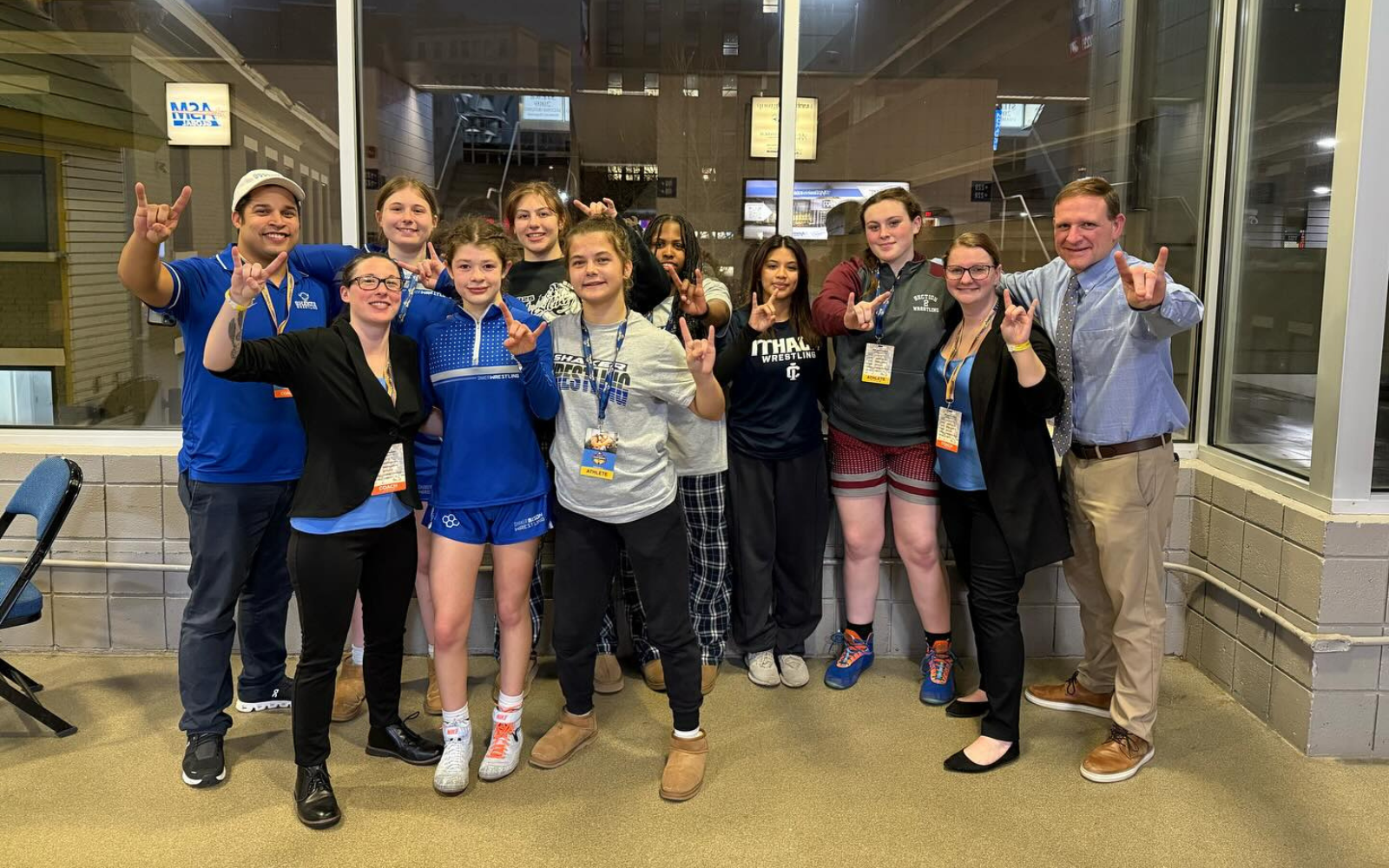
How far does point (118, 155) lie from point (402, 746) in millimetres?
2446

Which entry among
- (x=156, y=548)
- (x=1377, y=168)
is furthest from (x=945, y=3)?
Answer: (x=156, y=548)

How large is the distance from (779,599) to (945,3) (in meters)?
2.36

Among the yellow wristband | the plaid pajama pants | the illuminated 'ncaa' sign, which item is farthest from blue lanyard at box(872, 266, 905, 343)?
the illuminated 'ncaa' sign

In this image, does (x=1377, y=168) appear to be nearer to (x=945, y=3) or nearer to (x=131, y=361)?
(x=945, y=3)

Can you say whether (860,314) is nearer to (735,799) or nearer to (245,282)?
(735,799)

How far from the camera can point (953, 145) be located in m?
3.62

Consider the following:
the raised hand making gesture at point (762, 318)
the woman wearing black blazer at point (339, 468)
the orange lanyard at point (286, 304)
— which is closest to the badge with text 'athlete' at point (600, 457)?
the woman wearing black blazer at point (339, 468)

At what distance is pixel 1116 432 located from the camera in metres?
2.60

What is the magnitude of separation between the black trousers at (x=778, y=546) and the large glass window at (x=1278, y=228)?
150cm

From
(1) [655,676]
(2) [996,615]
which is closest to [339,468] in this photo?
(1) [655,676]

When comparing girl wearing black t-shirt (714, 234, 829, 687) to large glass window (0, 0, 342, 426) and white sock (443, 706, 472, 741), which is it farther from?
large glass window (0, 0, 342, 426)

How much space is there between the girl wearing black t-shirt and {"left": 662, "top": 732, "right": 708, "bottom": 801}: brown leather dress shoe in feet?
2.13

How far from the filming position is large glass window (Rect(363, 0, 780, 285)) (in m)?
3.52

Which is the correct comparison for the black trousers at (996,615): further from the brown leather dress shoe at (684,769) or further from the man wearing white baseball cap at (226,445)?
the man wearing white baseball cap at (226,445)
